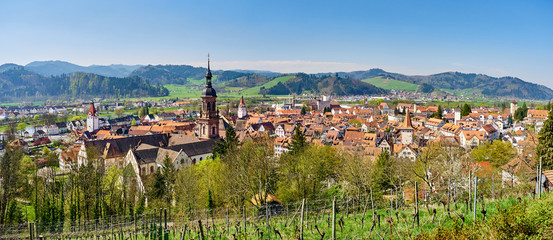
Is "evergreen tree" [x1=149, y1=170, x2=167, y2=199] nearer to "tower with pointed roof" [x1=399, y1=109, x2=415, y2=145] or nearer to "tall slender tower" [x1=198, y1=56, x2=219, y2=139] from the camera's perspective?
"tall slender tower" [x1=198, y1=56, x2=219, y2=139]

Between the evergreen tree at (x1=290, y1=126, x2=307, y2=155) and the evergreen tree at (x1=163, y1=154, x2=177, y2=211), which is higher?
the evergreen tree at (x1=290, y1=126, x2=307, y2=155)

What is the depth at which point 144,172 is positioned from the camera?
37.6 metres

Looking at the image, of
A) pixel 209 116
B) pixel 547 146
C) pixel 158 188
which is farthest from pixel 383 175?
pixel 209 116

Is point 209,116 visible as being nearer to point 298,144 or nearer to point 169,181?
point 169,181

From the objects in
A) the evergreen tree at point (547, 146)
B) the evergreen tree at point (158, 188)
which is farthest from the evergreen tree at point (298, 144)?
the evergreen tree at point (547, 146)

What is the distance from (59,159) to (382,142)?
4758cm

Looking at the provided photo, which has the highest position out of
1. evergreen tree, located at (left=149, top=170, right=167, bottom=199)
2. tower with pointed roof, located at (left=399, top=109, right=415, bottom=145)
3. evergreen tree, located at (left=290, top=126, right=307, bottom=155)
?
evergreen tree, located at (left=290, top=126, right=307, bottom=155)

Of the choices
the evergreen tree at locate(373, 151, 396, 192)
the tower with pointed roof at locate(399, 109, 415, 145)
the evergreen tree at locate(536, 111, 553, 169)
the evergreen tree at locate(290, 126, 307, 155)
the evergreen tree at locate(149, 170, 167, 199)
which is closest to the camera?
the evergreen tree at locate(373, 151, 396, 192)

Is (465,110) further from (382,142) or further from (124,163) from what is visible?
(124,163)

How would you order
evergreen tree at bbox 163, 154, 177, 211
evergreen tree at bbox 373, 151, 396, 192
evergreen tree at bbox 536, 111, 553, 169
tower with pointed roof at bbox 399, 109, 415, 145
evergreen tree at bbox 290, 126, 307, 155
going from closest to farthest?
evergreen tree at bbox 373, 151, 396, 192
evergreen tree at bbox 536, 111, 553, 169
evergreen tree at bbox 163, 154, 177, 211
evergreen tree at bbox 290, 126, 307, 155
tower with pointed roof at bbox 399, 109, 415, 145

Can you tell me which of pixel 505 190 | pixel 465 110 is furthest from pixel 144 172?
pixel 465 110

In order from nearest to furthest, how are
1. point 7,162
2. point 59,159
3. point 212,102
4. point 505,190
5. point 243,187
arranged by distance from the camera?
point 505,190 < point 243,187 < point 7,162 < point 212,102 < point 59,159

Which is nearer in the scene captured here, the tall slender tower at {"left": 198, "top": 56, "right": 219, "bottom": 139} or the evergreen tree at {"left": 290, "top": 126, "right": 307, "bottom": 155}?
the evergreen tree at {"left": 290, "top": 126, "right": 307, "bottom": 155}

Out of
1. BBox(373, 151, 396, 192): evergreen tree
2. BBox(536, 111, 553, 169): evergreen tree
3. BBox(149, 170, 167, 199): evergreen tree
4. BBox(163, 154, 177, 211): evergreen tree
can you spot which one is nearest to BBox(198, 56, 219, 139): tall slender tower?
BBox(163, 154, 177, 211): evergreen tree
